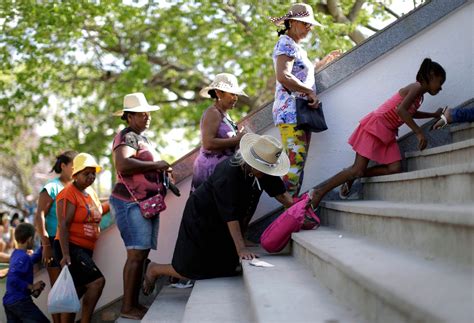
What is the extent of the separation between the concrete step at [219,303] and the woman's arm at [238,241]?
238mm

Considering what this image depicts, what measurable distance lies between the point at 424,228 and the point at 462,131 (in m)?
3.14

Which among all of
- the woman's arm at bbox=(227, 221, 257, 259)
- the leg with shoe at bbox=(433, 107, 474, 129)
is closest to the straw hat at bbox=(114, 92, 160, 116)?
the woman's arm at bbox=(227, 221, 257, 259)

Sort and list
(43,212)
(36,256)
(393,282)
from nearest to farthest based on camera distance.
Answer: (393,282) < (43,212) < (36,256)

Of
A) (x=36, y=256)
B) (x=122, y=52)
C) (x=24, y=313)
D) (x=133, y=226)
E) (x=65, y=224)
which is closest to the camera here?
(x=133, y=226)

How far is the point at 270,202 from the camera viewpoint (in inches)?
296

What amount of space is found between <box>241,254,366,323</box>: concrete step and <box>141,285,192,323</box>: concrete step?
0.76 m

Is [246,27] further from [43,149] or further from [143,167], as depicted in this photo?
[143,167]

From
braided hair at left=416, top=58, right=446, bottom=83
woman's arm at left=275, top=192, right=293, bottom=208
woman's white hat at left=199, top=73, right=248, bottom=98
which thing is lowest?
woman's arm at left=275, top=192, right=293, bottom=208

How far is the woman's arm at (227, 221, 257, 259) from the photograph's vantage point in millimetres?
5852

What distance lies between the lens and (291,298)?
418cm

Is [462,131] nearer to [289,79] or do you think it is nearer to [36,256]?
[289,79]

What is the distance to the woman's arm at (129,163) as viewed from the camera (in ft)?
22.5

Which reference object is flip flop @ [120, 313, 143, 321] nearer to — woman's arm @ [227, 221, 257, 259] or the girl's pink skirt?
woman's arm @ [227, 221, 257, 259]

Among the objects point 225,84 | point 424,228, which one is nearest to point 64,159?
point 225,84
